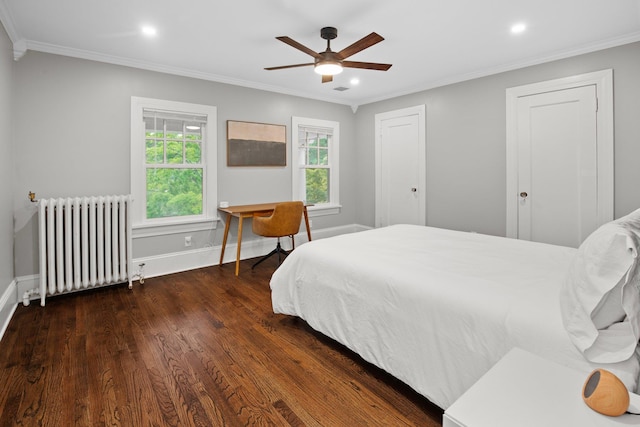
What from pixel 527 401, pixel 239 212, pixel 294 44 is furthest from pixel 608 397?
pixel 239 212

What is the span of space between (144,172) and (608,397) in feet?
13.5

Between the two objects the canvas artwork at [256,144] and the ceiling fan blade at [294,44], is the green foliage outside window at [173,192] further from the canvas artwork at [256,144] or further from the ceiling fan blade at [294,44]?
the ceiling fan blade at [294,44]

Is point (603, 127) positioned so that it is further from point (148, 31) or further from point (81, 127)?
point (81, 127)

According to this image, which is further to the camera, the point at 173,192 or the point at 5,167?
the point at 173,192

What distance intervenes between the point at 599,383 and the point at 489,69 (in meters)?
4.03

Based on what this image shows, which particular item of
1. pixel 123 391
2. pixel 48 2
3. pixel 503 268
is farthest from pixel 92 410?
pixel 48 2

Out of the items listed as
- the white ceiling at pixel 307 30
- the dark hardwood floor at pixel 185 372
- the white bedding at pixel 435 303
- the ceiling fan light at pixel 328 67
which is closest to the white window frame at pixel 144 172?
the white ceiling at pixel 307 30

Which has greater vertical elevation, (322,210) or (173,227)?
(322,210)

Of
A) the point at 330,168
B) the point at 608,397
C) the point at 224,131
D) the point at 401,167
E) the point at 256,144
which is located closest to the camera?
the point at 608,397

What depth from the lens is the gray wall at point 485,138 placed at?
10.4ft

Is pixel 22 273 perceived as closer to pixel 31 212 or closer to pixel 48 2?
pixel 31 212

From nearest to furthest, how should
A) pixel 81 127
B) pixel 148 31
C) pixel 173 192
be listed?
1. pixel 148 31
2. pixel 81 127
3. pixel 173 192

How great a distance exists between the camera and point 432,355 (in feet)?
5.21

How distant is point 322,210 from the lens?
555cm
